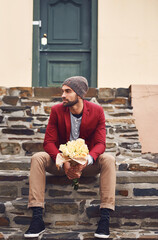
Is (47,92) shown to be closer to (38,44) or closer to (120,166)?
(38,44)

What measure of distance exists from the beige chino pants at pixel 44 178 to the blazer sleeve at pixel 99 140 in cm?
6

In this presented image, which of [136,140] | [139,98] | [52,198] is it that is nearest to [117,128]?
[136,140]

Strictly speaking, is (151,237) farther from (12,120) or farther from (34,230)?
(12,120)

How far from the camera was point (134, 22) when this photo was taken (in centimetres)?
556

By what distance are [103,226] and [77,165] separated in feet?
1.76

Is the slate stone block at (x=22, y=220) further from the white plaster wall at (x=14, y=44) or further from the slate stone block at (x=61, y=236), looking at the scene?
the white plaster wall at (x=14, y=44)

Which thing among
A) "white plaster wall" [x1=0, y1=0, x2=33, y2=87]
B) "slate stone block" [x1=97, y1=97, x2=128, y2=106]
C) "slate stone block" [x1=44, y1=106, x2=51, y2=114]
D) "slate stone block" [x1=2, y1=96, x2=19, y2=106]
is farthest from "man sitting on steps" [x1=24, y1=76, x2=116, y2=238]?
"white plaster wall" [x1=0, y1=0, x2=33, y2=87]

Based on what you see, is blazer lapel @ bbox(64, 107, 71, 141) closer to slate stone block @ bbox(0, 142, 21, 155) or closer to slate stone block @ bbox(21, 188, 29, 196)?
slate stone block @ bbox(21, 188, 29, 196)

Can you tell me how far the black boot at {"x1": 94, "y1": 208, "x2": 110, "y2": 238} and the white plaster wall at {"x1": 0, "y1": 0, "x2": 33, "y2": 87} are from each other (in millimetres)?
3768

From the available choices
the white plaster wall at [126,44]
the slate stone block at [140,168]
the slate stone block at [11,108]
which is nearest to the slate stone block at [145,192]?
the slate stone block at [140,168]

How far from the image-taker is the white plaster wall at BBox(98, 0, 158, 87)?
5.54 meters

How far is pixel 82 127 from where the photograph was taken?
2668 mm

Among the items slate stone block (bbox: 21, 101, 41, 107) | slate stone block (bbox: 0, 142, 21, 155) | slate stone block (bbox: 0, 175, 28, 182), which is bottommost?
slate stone block (bbox: 0, 175, 28, 182)

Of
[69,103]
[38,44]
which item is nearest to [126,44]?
[38,44]
